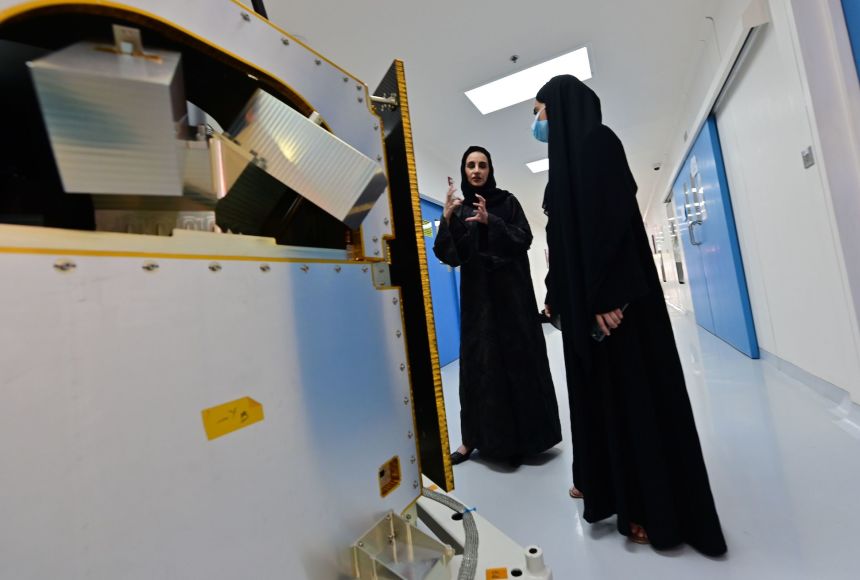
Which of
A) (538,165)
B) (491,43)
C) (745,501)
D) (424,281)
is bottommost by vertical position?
(745,501)

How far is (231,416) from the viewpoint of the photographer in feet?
1.64

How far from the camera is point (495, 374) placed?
1752 millimetres

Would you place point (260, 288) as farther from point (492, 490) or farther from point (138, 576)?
point (492, 490)

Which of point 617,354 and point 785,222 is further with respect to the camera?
point 785,222

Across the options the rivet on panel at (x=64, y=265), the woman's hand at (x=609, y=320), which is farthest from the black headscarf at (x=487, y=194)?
the rivet on panel at (x=64, y=265)

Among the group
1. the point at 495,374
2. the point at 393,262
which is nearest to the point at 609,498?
the point at 495,374

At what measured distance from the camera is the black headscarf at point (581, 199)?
3.59ft

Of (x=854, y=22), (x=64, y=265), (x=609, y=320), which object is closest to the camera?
(x=64, y=265)

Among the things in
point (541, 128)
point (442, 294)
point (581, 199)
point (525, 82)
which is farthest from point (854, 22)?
point (442, 294)

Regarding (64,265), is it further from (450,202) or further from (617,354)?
(450,202)

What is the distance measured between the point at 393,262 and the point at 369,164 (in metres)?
0.32

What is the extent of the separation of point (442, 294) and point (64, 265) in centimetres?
435

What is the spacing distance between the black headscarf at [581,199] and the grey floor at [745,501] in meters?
0.62

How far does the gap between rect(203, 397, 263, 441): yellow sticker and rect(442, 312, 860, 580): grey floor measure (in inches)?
40.7
